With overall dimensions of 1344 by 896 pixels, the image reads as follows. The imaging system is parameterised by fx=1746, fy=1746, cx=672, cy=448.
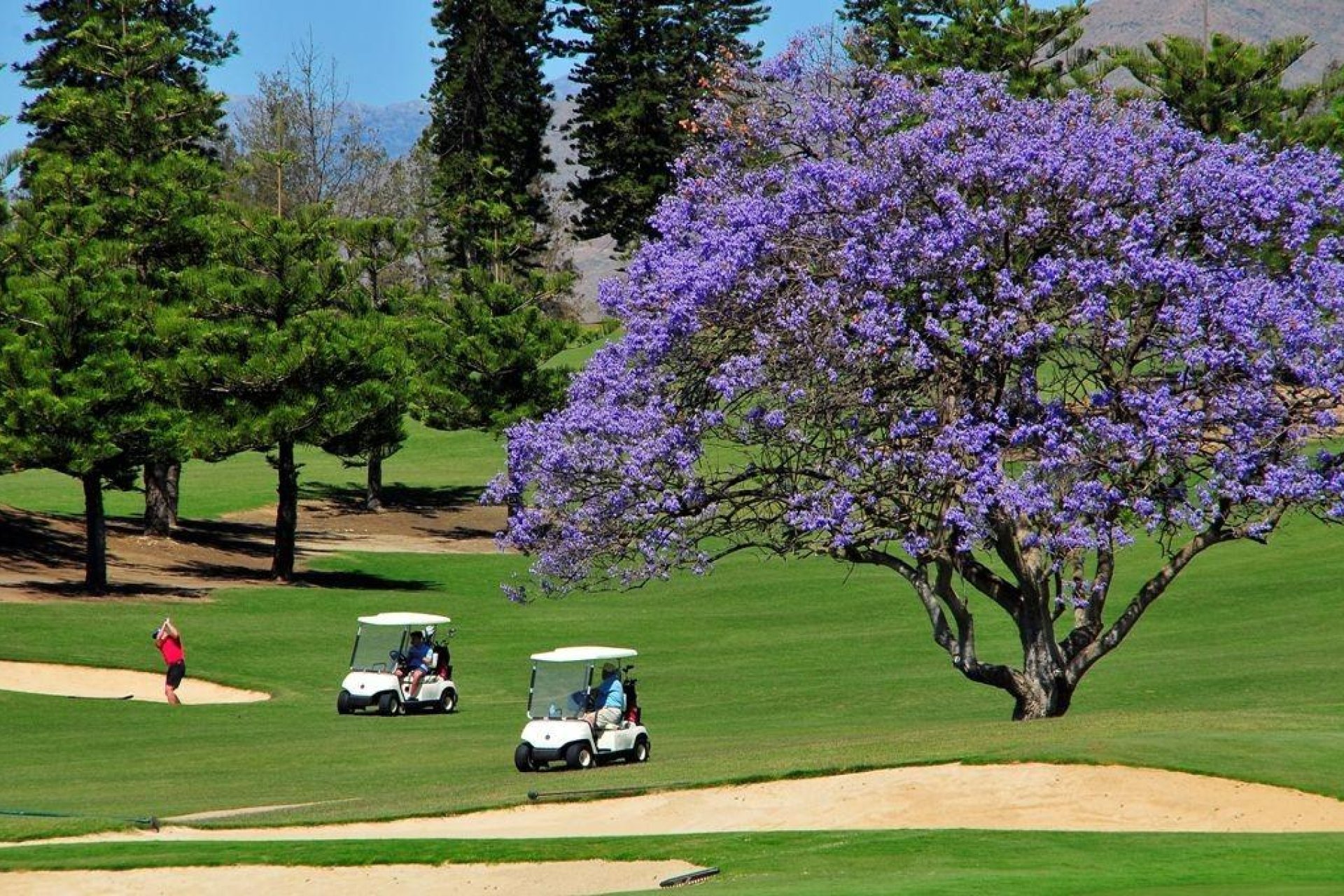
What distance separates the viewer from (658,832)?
65.0ft

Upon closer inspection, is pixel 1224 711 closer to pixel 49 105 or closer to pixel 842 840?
pixel 842 840

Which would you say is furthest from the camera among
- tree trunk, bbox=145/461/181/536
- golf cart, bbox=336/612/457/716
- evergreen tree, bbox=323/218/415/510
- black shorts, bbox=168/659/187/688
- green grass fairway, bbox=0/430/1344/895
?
tree trunk, bbox=145/461/181/536

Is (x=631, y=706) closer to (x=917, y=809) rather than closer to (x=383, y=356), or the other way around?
(x=917, y=809)

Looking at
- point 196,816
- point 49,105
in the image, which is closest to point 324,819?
point 196,816

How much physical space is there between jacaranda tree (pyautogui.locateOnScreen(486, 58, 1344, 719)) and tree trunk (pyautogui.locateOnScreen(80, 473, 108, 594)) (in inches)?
973

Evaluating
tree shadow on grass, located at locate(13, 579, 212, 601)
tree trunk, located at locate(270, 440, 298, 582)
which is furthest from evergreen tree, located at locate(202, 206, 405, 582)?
tree shadow on grass, located at locate(13, 579, 212, 601)

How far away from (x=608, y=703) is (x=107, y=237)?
34625 mm

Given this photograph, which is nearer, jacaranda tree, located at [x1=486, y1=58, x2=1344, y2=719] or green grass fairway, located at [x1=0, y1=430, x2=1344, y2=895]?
green grass fairway, located at [x1=0, y1=430, x2=1344, y2=895]

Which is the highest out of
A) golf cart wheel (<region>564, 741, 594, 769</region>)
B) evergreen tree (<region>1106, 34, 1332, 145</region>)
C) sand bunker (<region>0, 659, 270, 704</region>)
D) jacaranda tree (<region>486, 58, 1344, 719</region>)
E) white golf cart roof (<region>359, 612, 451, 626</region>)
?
evergreen tree (<region>1106, 34, 1332, 145</region>)

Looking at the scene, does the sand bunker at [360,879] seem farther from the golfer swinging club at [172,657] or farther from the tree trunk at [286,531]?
the tree trunk at [286,531]

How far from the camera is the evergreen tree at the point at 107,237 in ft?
151

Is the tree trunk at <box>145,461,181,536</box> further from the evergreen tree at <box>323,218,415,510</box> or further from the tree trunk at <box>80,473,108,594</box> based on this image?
the tree trunk at <box>80,473,108,594</box>

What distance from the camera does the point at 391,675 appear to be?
3344 cm

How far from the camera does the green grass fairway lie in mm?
17359
